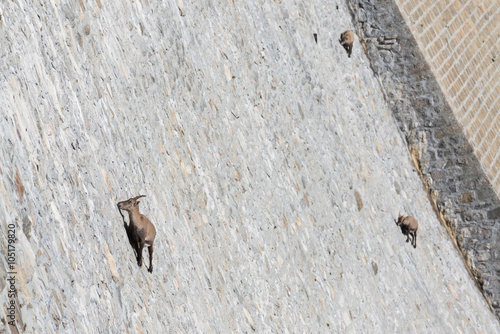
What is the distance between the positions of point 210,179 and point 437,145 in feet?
13.7

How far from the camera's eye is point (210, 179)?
5.16 meters

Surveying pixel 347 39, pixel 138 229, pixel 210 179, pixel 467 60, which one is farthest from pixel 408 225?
pixel 138 229

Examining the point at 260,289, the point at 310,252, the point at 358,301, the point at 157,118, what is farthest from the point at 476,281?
the point at 157,118

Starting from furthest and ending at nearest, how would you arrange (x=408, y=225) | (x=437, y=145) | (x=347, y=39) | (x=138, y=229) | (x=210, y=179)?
(x=437, y=145), (x=347, y=39), (x=408, y=225), (x=210, y=179), (x=138, y=229)

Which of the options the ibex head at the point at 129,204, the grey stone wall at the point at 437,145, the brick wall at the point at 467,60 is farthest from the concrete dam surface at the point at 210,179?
the brick wall at the point at 467,60

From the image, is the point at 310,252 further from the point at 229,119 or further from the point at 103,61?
the point at 103,61

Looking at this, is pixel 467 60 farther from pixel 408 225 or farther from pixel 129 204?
pixel 129 204

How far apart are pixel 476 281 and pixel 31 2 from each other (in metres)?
6.33

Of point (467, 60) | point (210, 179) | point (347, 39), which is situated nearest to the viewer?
point (210, 179)

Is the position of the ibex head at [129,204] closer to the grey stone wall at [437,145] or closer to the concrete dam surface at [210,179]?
the concrete dam surface at [210,179]

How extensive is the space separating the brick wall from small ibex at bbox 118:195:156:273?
5.31 metres

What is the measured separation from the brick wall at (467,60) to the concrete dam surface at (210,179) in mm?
733

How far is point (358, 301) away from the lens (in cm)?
618

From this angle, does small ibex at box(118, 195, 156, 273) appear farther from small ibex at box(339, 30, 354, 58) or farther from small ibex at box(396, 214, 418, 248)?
small ibex at box(339, 30, 354, 58)
